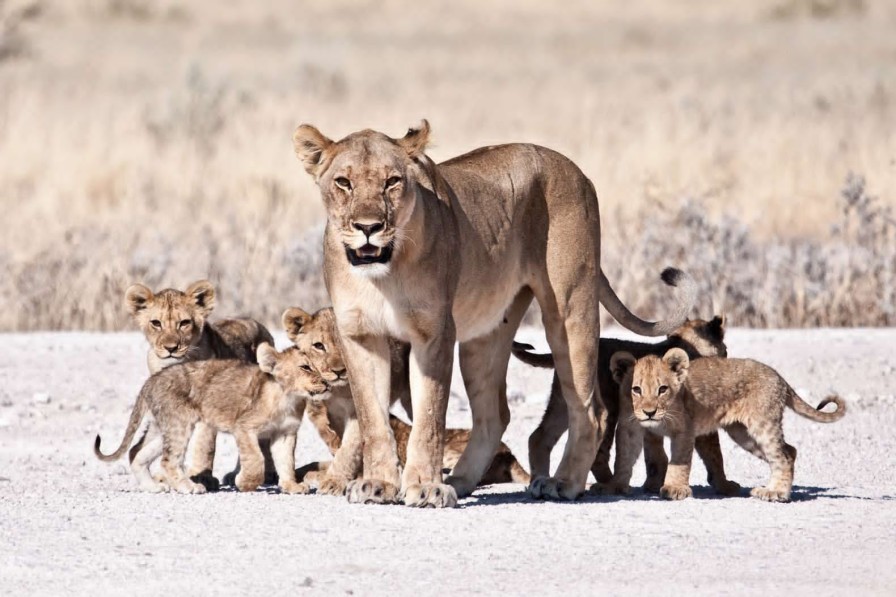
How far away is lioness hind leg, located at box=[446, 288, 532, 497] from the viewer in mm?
10414

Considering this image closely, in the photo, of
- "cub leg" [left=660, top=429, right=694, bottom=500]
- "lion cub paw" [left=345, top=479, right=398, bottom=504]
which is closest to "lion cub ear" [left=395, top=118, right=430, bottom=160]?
"lion cub paw" [left=345, top=479, right=398, bottom=504]

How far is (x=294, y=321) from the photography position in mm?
9906

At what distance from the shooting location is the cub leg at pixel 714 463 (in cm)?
1013

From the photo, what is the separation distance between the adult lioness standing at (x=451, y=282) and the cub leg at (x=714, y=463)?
691 mm

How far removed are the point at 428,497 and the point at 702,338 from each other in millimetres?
2695

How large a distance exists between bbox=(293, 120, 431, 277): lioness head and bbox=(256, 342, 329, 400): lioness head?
3.34ft

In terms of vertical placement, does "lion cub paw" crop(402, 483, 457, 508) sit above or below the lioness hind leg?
below

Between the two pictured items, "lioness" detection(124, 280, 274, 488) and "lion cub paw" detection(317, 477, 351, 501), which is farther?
"lioness" detection(124, 280, 274, 488)

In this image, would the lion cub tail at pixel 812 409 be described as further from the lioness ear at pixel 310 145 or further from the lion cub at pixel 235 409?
the lioness ear at pixel 310 145

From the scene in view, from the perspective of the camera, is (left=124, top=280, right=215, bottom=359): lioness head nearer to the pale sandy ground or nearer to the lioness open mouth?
the pale sandy ground

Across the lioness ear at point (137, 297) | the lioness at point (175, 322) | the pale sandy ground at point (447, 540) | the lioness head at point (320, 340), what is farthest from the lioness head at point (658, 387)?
the lioness ear at point (137, 297)

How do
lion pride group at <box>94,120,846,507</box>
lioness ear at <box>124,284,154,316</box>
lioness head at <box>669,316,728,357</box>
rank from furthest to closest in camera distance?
lioness ear at <box>124,284,154,316</box>
lioness head at <box>669,316,728,357</box>
lion pride group at <box>94,120,846,507</box>

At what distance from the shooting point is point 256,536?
8062 mm

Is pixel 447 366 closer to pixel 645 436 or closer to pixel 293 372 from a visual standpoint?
pixel 293 372
